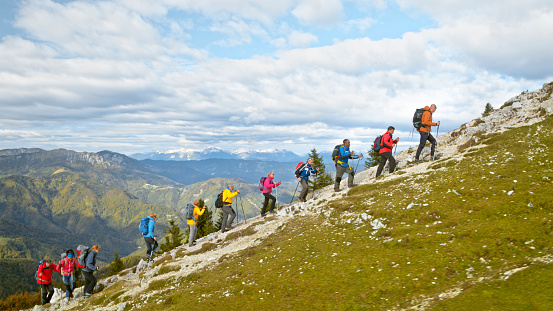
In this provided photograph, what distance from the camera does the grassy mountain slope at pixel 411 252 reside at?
8023 millimetres

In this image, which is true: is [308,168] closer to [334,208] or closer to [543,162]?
[334,208]

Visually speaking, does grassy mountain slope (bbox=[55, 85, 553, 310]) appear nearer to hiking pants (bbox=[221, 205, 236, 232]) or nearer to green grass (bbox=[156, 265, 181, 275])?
green grass (bbox=[156, 265, 181, 275])

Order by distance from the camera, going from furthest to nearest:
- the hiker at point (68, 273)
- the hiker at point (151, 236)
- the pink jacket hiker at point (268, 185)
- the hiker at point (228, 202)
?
1. the hiker at point (228, 202)
2. the pink jacket hiker at point (268, 185)
3. the hiker at point (151, 236)
4. the hiker at point (68, 273)

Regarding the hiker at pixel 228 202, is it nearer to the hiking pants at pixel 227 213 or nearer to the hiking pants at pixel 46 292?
the hiking pants at pixel 227 213

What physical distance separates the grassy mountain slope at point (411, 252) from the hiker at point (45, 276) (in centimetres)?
662

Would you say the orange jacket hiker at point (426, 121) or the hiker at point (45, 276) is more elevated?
the orange jacket hiker at point (426, 121)

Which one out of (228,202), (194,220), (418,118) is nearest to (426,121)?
(418,118)

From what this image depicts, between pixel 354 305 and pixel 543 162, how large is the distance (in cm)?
1329

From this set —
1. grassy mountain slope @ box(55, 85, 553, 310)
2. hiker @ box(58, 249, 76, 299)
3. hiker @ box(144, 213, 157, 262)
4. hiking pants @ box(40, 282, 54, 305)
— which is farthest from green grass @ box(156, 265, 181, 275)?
hiking pants @ box(40, 282, 54, 305)

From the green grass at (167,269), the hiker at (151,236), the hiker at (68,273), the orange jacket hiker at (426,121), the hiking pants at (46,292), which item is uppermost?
the orange jacket hiker at (426,121)

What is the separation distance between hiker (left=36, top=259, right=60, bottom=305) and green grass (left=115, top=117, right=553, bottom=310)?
41.5 ft

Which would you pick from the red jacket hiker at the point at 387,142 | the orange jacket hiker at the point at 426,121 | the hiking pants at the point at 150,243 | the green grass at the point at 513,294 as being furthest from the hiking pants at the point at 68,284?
the orange jacket hiker at the point at 426,121

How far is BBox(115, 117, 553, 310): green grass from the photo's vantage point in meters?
8.23

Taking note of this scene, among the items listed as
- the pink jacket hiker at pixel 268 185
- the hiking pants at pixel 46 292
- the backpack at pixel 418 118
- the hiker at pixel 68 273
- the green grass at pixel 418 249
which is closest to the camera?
the green grass at pixel 418 249
